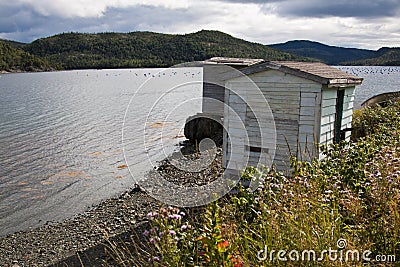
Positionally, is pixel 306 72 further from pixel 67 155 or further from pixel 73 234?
pixel 67 155

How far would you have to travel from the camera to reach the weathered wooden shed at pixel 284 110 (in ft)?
26.5

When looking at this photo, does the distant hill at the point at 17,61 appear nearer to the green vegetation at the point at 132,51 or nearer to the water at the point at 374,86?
the green vegetation at the point at 132,51

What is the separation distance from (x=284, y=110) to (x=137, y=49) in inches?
5183

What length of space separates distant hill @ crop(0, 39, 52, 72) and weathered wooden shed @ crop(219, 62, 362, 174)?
113 meters

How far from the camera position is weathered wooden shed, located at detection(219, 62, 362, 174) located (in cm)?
807

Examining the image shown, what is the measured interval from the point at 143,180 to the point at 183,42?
110231mm

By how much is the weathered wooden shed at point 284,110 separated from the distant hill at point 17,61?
113127 millimetres

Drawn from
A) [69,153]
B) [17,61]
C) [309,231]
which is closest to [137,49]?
[17,61]

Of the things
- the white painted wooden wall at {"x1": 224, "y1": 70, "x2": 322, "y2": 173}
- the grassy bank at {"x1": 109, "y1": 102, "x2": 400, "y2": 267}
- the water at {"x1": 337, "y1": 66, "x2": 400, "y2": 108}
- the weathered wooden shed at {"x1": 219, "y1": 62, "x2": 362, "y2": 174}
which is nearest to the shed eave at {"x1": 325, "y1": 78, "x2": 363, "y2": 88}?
the weathered wooden shed at {"x1": 219, "y1": 62, "x2": 362, "y2": 174}

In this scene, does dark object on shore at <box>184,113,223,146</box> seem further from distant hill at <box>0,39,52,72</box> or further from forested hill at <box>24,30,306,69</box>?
distant hill at <box>0,39,52,72</box>

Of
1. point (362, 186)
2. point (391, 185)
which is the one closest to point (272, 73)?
point (362, 186)

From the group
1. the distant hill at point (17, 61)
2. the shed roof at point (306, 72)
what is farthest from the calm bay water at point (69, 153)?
the distant hill at point (17, 61)

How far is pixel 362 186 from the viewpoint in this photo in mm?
4750

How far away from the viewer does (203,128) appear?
20.1m
